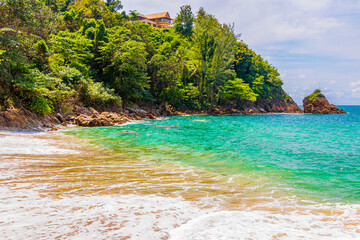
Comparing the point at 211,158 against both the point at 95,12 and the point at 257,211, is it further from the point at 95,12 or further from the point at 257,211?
the point at 95,12

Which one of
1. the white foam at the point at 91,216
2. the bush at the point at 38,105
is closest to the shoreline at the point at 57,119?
the bush at the point at 38,105

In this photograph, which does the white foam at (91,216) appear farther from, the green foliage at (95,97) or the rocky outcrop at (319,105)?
the rocky outcrop at (319,105)

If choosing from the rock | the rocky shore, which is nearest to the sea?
the rocky shore

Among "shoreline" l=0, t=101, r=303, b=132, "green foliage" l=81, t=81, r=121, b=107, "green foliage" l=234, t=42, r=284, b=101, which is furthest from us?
"green foliage" l=234, t=42, r=284, b=101

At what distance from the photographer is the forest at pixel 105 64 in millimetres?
15438

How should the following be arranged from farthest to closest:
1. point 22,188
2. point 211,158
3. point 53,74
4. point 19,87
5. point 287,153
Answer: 1. point 53,74
2. point 19,87
3. point 287,153
4. point 211,158
5. point 22,188

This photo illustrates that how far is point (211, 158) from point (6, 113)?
12.0 metres

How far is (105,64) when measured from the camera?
3478cm

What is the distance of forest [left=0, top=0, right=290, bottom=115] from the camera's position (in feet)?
50.6

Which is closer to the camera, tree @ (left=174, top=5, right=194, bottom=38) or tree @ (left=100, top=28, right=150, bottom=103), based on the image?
tree @ (left=100, top=28, right=150, bottom=103)

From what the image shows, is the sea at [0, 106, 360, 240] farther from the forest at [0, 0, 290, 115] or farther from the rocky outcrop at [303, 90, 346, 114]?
the rocky outcrop at [303, 90, 346, 114]

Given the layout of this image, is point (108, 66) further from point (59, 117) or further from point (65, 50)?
point (59, 117)

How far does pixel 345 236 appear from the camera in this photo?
3732mm

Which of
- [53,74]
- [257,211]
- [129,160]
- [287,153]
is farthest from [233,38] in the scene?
[257,211]
